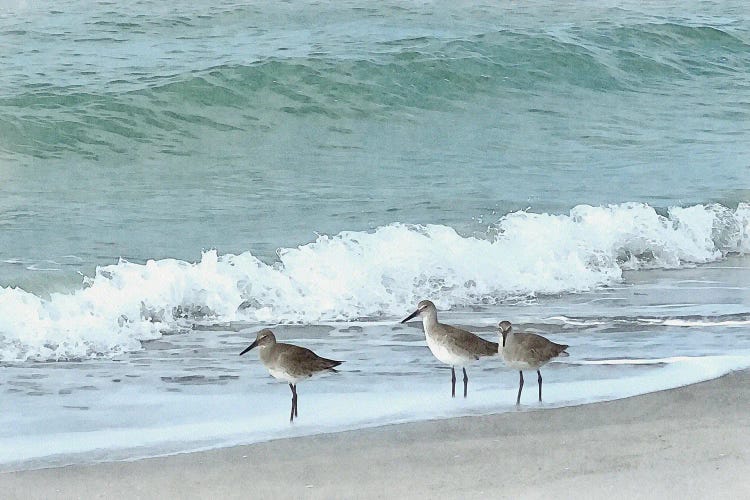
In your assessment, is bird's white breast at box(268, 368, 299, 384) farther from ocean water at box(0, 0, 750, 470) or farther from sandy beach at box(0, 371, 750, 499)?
sandy beach at box(0, 371, 750, 499)

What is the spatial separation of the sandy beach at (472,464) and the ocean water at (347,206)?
300 mm

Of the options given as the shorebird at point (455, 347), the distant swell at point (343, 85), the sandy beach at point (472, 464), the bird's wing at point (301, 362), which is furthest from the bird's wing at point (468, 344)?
the distant swell at point (343, 85)

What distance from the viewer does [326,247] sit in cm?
1017

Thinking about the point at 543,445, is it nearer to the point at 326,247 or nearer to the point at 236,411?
the point at 236,411

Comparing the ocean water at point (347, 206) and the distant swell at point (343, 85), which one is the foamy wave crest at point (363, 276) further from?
the distant swell at point (343, 85)

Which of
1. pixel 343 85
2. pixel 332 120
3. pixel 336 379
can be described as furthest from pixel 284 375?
pixel 343 85

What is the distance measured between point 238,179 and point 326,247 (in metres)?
3.97

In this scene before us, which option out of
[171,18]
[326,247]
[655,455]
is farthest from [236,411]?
[171,18]

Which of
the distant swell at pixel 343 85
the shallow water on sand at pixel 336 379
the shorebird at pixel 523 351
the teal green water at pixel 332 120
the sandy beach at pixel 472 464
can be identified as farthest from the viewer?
the distant swell at pixel 343 85

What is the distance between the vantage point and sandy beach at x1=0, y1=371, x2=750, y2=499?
496 centimetres

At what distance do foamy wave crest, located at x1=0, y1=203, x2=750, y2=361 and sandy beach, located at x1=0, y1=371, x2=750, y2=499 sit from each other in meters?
2.52

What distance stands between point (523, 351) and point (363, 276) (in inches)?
125

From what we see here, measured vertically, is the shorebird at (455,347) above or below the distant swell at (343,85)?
below

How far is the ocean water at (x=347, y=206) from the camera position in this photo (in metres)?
6.87
